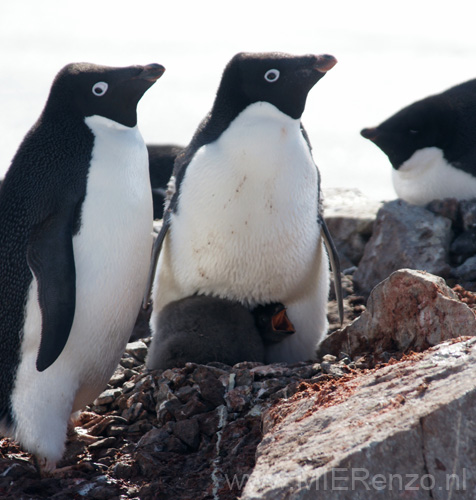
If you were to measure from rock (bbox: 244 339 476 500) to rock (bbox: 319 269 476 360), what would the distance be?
3.28ft

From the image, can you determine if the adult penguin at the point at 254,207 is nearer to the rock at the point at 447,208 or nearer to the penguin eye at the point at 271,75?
the penguin eye at the point at 271,75

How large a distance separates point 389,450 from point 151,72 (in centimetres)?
266

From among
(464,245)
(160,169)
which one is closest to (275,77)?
(464,245)

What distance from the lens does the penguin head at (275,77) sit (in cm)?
451

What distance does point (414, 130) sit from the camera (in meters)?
6.90

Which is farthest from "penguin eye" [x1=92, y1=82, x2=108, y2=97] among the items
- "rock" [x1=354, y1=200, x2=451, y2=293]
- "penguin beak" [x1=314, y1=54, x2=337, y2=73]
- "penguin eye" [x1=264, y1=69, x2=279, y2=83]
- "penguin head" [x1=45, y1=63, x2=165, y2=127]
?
"rock" [x1=354, y1=200, x2=451, y2=293]

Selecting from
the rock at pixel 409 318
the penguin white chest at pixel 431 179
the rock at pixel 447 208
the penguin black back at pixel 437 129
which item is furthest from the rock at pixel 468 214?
the rock at pixel 409 318

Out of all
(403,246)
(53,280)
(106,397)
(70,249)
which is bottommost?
(106,397)

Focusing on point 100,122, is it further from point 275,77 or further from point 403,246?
point 403,246

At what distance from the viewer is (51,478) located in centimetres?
340

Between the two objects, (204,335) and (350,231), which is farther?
(350,231)

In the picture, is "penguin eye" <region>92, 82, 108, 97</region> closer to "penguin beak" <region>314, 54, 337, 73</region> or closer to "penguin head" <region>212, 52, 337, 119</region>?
"penguin head" <region>212, 52, 337, 119</region>

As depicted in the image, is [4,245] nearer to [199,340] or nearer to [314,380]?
[199,340]

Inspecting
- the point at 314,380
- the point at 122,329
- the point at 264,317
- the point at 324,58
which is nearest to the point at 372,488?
the point at 314,380
